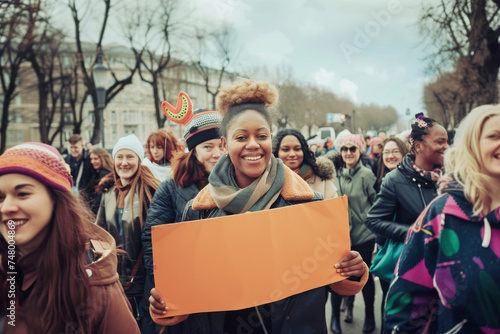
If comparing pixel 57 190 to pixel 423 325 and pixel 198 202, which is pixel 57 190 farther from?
pixel 423 325

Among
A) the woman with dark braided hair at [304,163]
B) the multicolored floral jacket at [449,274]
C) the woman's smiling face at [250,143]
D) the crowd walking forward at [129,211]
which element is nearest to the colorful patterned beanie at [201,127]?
the crowd walking forward at [129,211]

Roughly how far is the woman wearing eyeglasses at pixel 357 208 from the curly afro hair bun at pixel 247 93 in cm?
315

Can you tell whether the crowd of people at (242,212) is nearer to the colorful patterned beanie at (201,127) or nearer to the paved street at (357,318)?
the colorful patterned beanie at (201,127)

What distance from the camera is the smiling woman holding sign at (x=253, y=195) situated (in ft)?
5.82

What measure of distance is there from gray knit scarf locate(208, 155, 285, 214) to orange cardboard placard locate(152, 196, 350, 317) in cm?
20

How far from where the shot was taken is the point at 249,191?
1873 mm

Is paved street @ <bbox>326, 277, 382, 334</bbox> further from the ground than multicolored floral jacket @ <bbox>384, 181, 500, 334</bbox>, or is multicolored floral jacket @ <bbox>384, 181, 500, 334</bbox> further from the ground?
multicolored floral jacket @ <bbox>384, 181, 500, 334</bbox>

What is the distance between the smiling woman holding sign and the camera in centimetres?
177

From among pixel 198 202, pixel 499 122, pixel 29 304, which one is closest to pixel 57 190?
pixel 29 304

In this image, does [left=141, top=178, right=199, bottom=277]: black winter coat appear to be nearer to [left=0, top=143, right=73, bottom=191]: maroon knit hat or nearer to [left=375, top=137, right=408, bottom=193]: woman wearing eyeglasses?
[left=0, top=143, right=73, bottom=191]: maroon knit hat

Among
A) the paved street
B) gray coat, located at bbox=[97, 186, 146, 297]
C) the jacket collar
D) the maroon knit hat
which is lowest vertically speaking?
the paved street

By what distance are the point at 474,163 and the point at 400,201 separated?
164 cm

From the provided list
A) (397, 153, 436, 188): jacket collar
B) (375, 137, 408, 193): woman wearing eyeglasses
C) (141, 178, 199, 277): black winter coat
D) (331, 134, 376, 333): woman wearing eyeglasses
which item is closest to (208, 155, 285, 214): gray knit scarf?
(141, 178, 199, 277): black winter coat

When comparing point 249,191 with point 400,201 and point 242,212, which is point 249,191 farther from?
point 400,201
